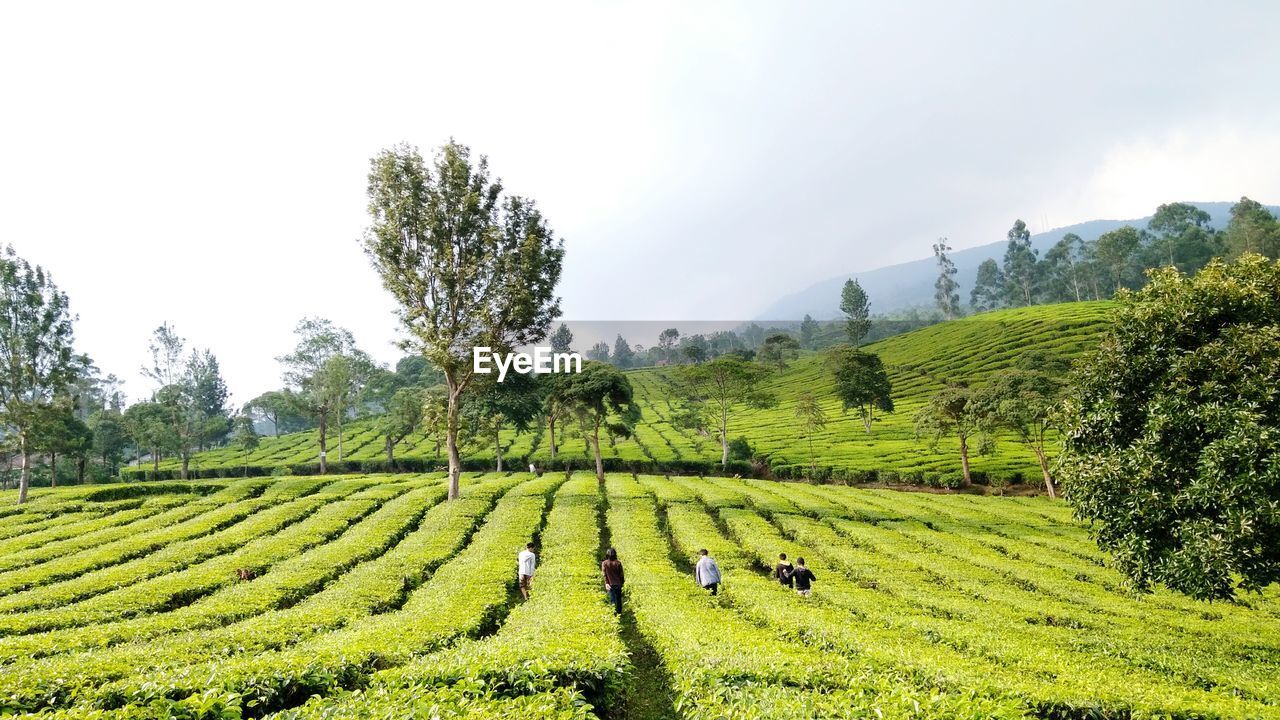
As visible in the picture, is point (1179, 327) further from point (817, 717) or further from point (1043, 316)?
point (1043, 316)

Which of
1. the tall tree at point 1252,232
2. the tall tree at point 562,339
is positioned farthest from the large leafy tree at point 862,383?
the tall tree at point 562,339

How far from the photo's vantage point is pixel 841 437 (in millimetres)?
72875

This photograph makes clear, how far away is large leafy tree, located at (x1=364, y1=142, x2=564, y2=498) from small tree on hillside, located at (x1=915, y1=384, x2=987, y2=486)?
36.4 m

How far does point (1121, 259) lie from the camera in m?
154

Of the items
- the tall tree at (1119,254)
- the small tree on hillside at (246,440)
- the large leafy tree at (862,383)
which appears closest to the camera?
the large leafy tree at (862,383)

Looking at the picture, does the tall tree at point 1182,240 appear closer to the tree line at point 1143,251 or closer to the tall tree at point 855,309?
the tree line at point 1143,251

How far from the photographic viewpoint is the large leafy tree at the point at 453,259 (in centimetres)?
3619

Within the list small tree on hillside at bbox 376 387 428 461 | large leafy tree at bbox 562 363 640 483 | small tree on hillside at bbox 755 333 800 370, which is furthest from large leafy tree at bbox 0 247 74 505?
small tree on hillside at bbox 755 333 800 370

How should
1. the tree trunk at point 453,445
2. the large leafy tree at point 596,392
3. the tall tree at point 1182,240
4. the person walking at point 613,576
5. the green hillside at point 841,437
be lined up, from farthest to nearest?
1. the tall tree at point 1182,240
2. the green hillside at point 841,437
3. the large leafy tree at point 596,392
4. the tree trunk at point 453,445
5. the person walking at point 613,576

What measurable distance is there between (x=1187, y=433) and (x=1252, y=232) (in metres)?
163

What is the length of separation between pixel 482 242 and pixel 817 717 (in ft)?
116

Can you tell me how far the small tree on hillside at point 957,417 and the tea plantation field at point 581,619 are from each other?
1292 cm

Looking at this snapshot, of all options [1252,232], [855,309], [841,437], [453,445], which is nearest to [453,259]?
[453,445]

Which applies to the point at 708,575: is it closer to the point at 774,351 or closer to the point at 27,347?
the point at 27,347
